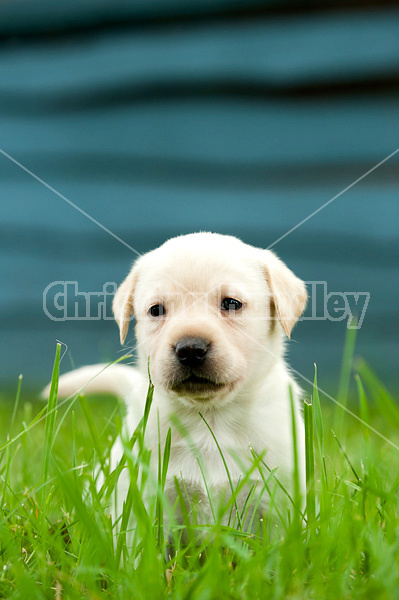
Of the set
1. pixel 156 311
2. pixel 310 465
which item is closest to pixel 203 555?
pixel 310 465

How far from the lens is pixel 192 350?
2.24 m

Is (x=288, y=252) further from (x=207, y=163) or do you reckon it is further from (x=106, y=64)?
(x=106, y=64)

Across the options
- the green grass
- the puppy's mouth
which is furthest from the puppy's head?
the green grass

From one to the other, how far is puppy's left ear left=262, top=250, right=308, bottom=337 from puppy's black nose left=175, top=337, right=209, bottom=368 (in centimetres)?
40

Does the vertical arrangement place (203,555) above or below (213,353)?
below

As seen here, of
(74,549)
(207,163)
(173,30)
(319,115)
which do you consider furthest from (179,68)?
(74,549)

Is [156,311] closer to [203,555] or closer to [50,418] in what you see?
[50,418]

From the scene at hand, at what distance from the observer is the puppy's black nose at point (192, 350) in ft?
7.32

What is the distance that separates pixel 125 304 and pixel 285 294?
26.9 inches

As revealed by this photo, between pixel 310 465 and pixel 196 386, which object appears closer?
pixel 310 465

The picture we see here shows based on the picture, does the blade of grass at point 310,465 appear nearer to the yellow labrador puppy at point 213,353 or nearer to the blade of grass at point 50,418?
the yellow labrador puppy at point 213,353

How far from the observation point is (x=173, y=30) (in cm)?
538

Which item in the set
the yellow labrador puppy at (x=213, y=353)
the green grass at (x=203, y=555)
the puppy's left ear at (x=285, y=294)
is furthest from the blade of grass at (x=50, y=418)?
the puppy's left ear at (x=285, y=294)

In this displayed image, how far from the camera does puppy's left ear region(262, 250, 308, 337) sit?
252 centimetres
